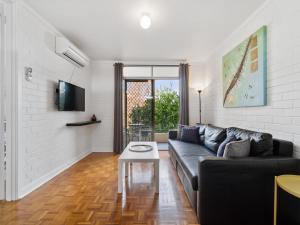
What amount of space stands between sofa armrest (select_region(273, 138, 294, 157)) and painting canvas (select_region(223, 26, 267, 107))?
63 centimetres

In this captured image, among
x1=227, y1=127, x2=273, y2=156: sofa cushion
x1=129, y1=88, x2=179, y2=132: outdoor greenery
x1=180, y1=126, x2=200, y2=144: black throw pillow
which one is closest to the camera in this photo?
x1=227, y1=127, x2=273, y2=156: sofa cushion

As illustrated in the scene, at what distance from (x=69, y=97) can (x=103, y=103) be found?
1675mm

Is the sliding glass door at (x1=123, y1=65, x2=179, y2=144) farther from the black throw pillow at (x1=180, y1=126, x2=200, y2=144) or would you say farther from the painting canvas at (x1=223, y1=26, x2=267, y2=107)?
the painting canvas at (x1=223, y1=26, x2=267, y2=107)

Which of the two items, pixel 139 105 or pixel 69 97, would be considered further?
pixel 139 105

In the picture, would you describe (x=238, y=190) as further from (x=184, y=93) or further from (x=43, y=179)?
(x=184, y=93)

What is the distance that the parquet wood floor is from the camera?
6.40 ft

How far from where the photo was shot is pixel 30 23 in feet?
8.93

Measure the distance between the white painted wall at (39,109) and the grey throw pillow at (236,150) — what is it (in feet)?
8.09

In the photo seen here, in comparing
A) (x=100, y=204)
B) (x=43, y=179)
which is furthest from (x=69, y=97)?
(x=100, y=204)

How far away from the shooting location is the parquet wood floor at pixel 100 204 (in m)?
1.95

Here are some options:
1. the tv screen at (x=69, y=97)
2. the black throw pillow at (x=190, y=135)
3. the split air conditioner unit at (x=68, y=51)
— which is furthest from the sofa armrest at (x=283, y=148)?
the split air conditioner unit at (x=68, y=51)

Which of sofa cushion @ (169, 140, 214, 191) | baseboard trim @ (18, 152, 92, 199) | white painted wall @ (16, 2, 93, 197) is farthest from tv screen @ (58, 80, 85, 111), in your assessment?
sofa cushion @ (169, 140, 214, 191)

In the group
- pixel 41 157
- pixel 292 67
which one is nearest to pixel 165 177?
pixel 41 157

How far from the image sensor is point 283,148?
206 cm
